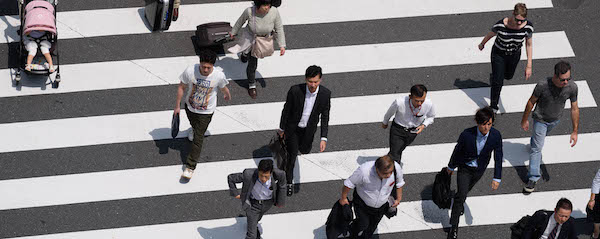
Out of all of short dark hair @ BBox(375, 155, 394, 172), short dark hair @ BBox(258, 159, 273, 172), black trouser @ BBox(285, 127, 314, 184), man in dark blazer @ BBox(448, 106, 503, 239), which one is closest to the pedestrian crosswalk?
black trouser @ BBox(285, 127, 314, 184)

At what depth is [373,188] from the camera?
10.9 metres

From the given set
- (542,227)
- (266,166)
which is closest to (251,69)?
(266,166)

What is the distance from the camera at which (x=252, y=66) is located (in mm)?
13156

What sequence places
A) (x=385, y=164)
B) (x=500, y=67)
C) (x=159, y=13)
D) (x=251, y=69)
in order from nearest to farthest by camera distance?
(x=385, y=164)
(x=500, y=67)
(x=251, y=69)
(x=159, y=13)

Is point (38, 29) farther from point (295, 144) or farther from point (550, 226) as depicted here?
point (550, 226)

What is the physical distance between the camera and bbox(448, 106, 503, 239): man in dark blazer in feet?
36.8

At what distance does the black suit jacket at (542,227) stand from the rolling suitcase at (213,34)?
5182 millimetres

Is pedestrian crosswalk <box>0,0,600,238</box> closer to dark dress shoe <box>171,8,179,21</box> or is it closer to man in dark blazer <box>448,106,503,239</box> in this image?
dark dress shoe <box>171,8,179,21</box>

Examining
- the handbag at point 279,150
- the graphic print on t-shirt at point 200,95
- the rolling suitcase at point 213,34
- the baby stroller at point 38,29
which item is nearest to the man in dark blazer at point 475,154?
the handbag at point 279,150

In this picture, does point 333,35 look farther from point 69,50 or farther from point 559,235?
point 559,235

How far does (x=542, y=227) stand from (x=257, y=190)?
336cm

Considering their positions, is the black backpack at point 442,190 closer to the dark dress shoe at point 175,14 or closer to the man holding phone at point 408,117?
the man holding phone at point 408,117

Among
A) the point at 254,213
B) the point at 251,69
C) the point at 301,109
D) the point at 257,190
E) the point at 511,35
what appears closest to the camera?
the point at 257,190

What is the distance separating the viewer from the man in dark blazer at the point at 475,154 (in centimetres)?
1121
